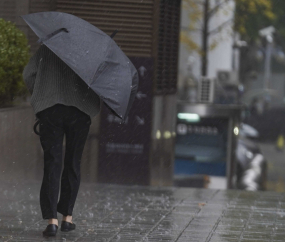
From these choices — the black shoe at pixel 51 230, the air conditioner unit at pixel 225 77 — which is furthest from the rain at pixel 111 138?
the air conditioner unit at pixel 225 77

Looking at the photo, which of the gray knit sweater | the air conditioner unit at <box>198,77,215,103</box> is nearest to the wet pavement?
the gray knit sweater

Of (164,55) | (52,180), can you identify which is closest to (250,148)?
(164,55)

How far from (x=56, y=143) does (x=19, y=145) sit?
3025 millimetres

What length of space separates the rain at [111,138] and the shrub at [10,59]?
0.02m

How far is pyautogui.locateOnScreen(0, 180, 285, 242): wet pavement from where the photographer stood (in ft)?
19.5

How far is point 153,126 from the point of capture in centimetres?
1025

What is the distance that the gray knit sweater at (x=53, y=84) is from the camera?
5.67 metres

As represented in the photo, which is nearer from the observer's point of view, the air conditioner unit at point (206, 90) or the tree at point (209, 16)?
the air conditioner unit at point (206, 90)

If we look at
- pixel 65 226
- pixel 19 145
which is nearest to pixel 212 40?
pixel 19 145

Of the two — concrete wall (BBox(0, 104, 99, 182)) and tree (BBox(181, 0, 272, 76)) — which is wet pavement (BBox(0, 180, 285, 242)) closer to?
concrete wall (BBox(0, 104, 99, 182))

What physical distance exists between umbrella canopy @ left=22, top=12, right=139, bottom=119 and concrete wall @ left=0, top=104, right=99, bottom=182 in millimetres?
2727

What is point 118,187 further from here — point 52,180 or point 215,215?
point 52,180

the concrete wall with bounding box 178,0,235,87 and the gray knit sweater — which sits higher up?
the concrete wall with bounding box 178,0,235,87

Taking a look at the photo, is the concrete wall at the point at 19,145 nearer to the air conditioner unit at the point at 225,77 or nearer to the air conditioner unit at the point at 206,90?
the air conditioner unit at the point at 206,90
